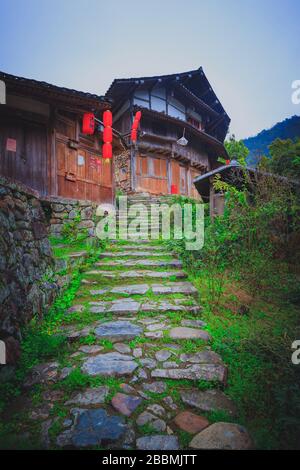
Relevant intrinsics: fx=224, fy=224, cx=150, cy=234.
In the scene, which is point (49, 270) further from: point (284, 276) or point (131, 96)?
point (131, 96)

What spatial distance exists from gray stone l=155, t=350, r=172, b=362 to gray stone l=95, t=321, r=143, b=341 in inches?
18.4

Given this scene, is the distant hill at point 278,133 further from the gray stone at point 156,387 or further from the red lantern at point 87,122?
the gray stone at point 156,387

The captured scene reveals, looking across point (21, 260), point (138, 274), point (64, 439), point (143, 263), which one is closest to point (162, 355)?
point (64, 439)

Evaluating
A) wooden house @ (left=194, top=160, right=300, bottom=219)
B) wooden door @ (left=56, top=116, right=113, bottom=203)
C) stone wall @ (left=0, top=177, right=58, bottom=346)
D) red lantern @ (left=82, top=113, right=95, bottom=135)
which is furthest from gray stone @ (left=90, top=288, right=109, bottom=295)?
red lantern @ (left=82, top=113, right=95, bottom=135)

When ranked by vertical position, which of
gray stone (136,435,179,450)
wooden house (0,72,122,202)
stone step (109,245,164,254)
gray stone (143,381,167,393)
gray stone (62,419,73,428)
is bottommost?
gray stone (136,435,179,450)

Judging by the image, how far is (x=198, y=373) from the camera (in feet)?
7.83

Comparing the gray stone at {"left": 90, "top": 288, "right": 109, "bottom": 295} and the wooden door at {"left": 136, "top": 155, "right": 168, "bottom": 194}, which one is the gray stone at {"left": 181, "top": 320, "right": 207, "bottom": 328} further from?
the wooden door at {"left": 136, "top": 155, "right": 168, "bottom": 194}

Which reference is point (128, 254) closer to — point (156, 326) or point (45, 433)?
point (156, 326)

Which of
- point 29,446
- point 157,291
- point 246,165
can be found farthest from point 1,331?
point 246,165

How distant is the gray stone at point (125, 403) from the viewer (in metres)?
1.95

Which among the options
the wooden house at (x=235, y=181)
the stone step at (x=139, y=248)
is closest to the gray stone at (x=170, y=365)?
the stone step at (x=139, y=248)

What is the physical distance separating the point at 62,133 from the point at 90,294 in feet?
22.6

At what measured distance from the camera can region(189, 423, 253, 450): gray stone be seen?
1654 mm

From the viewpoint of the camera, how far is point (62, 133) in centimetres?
852
